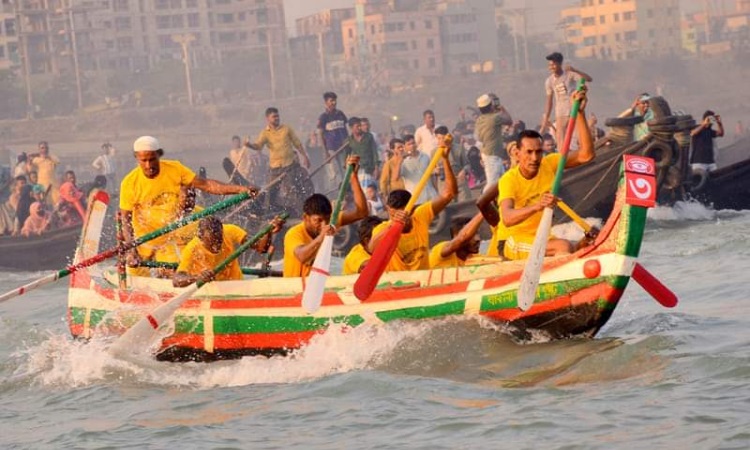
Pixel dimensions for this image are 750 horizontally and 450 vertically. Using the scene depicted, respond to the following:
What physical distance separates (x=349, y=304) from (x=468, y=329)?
2.95 feet

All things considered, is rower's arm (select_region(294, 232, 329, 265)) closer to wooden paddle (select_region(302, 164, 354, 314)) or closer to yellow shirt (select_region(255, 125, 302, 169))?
wooden paddle (select_region(302, 164, 354, 314))

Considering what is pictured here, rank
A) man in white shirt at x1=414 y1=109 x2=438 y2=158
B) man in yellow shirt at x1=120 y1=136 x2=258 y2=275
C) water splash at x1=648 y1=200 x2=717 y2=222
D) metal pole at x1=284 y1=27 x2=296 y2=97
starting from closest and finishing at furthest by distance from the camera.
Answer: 1. man in yellow shirt at x1=120 y1=136 x2=258 y2=275
2. water splash at x1=648 y1=200 x2=717 y2=222
3. man in white shirt at x1=414 y1=109 x2=438 y2=158
4. metal pole at x1=284 y1=27 x2=296 y2=97

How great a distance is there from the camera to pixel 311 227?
38.1 ft

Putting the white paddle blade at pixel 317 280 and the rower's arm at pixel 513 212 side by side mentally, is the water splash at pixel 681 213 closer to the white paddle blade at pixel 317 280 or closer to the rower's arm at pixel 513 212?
the rower's arm at pixel 513 212

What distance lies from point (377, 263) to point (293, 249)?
1.01m

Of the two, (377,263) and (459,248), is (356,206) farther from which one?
(377,263)

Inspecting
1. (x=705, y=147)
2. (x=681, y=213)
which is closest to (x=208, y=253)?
(x=681, y=213)

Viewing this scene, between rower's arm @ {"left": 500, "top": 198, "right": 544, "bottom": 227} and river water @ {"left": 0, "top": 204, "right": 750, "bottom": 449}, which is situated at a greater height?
rower's arm @ {"left": 500, "top": 198, "right": 544, "bottom": 227}

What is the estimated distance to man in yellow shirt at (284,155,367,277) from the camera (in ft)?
37.6

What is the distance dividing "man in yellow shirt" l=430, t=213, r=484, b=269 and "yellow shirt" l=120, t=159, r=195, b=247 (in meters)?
2.34

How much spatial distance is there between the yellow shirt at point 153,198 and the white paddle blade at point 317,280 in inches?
83.9

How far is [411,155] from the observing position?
66.4ft

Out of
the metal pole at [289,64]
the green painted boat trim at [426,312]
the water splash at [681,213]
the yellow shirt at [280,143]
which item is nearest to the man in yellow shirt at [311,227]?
the green painted boat trim at [426,312]

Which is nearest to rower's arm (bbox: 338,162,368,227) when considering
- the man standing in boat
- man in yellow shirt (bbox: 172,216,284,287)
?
man in yellow shirt (bbox: 172,216,284,287)
